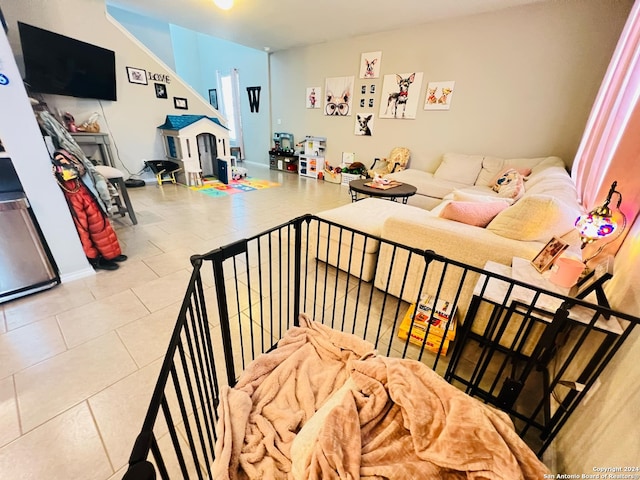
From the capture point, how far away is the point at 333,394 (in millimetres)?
1141

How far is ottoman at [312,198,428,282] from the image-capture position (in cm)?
215

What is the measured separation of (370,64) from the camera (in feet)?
15.8

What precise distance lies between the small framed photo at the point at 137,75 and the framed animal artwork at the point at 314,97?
3152 millimetres

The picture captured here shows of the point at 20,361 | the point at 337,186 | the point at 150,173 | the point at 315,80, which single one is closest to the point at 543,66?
the point at 337,186

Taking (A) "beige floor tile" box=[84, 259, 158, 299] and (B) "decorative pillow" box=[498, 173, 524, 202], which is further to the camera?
(B) "decorative pillow" box=[498, 173, 524, 202]

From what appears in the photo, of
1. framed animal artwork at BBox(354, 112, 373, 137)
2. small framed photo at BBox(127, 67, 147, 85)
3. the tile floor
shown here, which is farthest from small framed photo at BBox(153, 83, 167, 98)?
framed animal artwork at BBox(354, 112, 373, 137)

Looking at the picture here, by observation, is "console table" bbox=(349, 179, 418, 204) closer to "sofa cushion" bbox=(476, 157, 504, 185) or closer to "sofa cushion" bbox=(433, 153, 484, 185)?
"sofa cushion" bbox=(433, 153, 484, 185)

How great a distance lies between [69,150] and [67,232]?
69cm

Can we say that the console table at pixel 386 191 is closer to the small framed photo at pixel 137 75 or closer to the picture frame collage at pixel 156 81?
the picture frame collage at pixel 156 81

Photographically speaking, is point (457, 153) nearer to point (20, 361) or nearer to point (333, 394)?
point (333, 394)

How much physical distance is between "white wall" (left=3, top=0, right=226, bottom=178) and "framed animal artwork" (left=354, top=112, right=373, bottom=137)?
10.3ft

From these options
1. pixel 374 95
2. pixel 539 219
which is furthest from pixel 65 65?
pixel 539 219

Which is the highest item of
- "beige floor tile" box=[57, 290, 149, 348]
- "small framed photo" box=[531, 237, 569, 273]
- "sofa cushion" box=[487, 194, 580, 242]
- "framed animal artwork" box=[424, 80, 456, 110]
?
"framed animal artwork" box=[424, 80, 456, 110]

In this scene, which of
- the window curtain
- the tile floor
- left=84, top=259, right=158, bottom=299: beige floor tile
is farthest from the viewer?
left=84, top=259, right=158, bottom=299: beige floor tile
